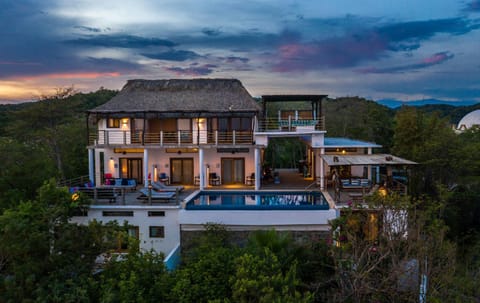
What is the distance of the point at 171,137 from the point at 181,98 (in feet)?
9.56

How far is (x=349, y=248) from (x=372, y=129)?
28.3m

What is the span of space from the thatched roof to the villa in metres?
0.07

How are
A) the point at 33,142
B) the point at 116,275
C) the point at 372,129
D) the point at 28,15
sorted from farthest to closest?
1. the point at 372,129
2. the point at 33,142
3. the point at 28,15
4. the point at 116,275

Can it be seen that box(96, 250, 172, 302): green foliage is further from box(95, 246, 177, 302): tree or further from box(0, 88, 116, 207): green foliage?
box(0, 88, 116, 207): green foliage

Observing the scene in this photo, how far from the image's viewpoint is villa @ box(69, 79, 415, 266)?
1802cm

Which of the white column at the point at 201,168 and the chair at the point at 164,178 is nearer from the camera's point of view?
the white column at the point at 201,168

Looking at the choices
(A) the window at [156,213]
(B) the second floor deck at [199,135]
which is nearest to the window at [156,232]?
(A) the window at [156,213]

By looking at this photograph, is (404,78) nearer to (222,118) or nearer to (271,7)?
(271,7)

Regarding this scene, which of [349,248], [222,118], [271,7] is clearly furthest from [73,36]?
[349,248]

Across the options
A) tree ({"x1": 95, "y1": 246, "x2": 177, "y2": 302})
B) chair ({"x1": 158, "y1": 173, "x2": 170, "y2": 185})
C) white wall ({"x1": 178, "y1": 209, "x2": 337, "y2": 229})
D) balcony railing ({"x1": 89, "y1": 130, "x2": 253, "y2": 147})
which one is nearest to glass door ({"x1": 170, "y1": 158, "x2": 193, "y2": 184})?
chair ({"x1": 158, "y1": 173, "x2": 170, "y2": 185})

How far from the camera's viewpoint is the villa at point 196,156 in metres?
18.0

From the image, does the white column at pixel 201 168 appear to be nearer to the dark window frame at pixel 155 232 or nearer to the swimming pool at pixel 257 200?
the swimming pool at pixel 257 200

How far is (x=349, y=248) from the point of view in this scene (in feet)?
40.0

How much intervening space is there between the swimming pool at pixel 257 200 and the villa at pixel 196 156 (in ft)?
0.18
